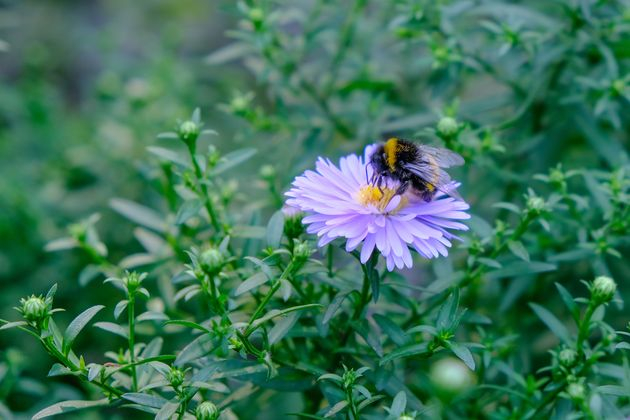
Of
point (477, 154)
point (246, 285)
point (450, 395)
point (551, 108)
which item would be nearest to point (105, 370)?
point (246, 285)

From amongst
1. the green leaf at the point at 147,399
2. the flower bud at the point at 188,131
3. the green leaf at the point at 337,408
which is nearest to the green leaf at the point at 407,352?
the green leaf at the point at 337,408

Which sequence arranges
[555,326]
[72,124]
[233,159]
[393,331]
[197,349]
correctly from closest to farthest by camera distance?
1. [197,349]
2. [393,331]
3. [555,326]
4. [233,159]
5. [72,124]

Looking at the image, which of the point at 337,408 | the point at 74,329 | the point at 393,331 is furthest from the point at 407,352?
the point at 74,329

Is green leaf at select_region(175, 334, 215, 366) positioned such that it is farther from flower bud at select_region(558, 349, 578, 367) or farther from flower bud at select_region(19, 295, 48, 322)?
flower bud at select_region(558, 349, 578, 367)

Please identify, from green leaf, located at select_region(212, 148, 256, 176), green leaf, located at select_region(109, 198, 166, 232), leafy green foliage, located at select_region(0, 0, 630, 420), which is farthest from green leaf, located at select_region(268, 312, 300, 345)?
green leaf, located at select_region(109, 198, 166, 232)

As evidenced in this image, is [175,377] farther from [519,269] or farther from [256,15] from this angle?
[256,15]

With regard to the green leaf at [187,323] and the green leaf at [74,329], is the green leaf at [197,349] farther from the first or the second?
the green leaf at [74,329]
